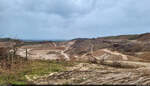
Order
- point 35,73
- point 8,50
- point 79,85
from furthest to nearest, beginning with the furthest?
point 8,50
point 35,73
point 79,85

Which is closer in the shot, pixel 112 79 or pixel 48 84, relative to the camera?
pixel 48 84

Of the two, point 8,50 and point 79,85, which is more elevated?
point 8,50

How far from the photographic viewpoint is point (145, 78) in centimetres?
825

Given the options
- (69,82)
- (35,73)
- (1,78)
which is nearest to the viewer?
(69,82)

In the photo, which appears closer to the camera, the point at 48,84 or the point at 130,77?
the point at 48,84

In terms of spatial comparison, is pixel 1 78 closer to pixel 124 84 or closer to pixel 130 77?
pixel 124 84

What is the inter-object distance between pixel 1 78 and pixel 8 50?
21.7 ft

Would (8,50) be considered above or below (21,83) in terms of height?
above

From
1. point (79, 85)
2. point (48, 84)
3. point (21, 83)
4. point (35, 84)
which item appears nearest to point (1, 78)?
point (21, 83)

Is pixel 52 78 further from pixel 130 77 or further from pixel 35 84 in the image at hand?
pixel 130 77

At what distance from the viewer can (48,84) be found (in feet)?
24.7

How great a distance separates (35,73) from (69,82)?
112 inches

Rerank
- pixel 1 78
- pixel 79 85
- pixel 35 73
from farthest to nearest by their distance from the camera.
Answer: pixel 35 73, pixel 1 78, pixel 79 85

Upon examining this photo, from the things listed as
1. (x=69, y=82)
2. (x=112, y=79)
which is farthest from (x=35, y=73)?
(x=112, y=79)
